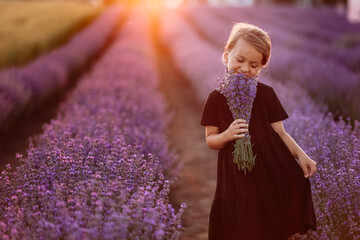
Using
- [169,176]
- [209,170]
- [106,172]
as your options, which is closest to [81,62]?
[209,170]

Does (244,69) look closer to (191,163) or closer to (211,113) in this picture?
(211,113)

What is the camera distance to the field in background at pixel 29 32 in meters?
11.5

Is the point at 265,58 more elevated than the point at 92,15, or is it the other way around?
the point at 92,15

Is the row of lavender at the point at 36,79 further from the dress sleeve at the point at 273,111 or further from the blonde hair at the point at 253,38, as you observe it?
the dress sleeve at the point at 273,111

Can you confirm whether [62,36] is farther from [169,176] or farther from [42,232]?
[42,232]

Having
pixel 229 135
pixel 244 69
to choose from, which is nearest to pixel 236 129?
pixel 229 135

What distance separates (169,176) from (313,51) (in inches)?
329

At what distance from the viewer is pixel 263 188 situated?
234cm

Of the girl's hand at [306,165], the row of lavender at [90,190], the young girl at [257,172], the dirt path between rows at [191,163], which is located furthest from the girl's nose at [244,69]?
the dirt path between rows at [191,163]

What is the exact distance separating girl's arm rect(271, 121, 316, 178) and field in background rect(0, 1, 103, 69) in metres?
8.50

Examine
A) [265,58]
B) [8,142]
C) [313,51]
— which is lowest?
[8,142]

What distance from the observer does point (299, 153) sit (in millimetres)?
2461

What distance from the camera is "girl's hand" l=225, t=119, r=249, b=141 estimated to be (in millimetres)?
2281

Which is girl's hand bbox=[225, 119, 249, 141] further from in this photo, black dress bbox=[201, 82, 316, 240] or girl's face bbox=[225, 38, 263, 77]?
girl's face bbox=[225, 38, 263, 77]
